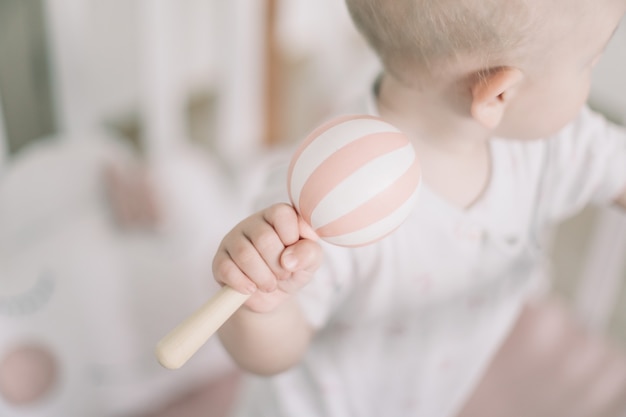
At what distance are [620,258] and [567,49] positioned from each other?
46cm

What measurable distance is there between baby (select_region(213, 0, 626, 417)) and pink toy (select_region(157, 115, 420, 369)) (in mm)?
17

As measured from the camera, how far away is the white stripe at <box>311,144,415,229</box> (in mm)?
373

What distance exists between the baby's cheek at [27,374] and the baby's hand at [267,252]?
17.5 inches

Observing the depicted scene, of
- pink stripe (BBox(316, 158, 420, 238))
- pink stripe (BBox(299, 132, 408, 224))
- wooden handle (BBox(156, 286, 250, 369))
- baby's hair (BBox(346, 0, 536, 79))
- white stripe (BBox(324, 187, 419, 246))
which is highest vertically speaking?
baby's hair (BBox(346, 0, 536, 79))

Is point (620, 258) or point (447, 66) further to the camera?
point (620, 258)

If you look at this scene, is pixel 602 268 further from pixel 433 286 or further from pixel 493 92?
pixel 493 92

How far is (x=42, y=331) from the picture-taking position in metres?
0.78

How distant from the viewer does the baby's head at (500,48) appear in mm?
392

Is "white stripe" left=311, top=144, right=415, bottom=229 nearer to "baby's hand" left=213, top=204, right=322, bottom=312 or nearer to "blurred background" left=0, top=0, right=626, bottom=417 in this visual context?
"baby's hand" left=213, top=204, right=322, bottom=312

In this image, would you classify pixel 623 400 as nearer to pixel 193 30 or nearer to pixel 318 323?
pixel 318 323

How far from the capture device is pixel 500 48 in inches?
15.9

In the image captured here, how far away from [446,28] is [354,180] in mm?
94

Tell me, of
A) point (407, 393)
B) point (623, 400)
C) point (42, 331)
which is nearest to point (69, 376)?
point (42, 331)

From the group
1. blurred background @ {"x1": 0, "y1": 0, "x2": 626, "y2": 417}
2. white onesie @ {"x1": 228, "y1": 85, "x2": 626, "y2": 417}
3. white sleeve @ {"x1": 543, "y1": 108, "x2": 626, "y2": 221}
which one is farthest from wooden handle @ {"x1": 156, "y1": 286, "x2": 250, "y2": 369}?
blurred background @ {"x1": 0, "y1": 0, "x2": 626, "y2": 417}
